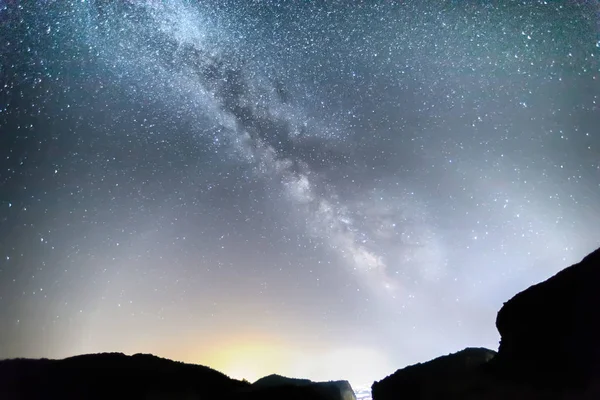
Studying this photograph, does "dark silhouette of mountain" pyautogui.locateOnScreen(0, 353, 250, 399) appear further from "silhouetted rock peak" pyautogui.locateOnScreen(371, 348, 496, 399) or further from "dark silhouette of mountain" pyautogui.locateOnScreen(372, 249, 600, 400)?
"dark silhouette of mountain" pyautogui.locateOnScreen(372, 249, 600, 400)

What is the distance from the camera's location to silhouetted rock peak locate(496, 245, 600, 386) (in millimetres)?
5871

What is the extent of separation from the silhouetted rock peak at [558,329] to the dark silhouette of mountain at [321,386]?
5560 millimetres

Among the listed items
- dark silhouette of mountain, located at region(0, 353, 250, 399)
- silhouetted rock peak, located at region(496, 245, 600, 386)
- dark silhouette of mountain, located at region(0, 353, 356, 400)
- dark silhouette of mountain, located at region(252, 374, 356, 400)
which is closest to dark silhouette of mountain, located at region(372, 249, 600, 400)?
silhouetted rock peak, located at region(496, 245, 600, 386)

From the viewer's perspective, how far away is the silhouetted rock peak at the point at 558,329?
5.87m

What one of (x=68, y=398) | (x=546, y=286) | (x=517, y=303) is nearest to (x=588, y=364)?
(x=546, y=286)

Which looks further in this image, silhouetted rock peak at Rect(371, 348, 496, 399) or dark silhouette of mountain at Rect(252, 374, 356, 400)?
dark silhouette of mountain at Rect(252, 374, 356, 400)

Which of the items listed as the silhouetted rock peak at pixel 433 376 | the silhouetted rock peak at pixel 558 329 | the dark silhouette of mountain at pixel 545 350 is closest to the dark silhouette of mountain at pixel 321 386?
the silhouetted rock peak at pixel 433 376

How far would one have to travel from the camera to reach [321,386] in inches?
477

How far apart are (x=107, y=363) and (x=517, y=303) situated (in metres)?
11.1

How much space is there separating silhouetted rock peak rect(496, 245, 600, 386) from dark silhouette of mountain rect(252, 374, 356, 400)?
556 cm

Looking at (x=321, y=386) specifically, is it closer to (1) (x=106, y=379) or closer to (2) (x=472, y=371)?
(2) (x=472, y=371)

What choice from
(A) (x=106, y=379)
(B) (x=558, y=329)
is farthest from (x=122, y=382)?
(B) (x=558, y=329)

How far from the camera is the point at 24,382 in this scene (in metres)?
9.78

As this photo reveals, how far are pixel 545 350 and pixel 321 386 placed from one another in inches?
291
